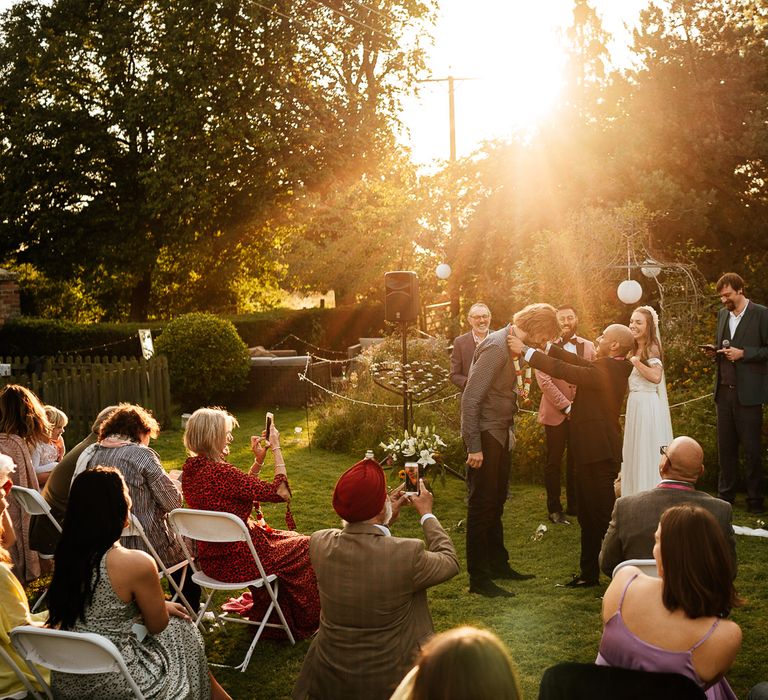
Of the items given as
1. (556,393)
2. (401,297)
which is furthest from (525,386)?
(556,393)

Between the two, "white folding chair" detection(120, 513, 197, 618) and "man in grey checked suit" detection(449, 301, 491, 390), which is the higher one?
"man in grey checked suit" detection(449, 301, 491, 390)

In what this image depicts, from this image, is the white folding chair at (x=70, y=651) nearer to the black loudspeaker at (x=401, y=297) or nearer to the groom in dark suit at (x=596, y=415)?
the groom in dark suit at (x=596, y=415)

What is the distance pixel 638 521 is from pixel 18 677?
2.74 meters

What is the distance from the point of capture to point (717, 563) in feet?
8.30

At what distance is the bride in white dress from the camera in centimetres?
616

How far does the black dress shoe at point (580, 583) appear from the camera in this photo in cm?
569

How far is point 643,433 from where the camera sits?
6191 mm

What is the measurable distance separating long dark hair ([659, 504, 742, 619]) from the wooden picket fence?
34.1 ft

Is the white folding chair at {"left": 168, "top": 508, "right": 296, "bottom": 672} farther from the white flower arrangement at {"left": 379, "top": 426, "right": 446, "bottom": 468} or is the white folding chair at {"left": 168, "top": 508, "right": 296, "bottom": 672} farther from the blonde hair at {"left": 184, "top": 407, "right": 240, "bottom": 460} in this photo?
the white flower arrangement at {"left": 379, "top": 426, "right": 446, "bottom": 468}

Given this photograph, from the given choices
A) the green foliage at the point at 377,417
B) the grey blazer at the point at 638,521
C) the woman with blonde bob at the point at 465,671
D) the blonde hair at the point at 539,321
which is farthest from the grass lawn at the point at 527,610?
the woman with blonde bob at the point at 465,671

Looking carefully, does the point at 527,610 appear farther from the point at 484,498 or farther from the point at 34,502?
the point at 34,502

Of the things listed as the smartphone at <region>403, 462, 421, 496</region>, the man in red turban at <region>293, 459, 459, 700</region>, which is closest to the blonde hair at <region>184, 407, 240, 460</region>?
the smartphone at <region>403, 462, 421, 496</region>

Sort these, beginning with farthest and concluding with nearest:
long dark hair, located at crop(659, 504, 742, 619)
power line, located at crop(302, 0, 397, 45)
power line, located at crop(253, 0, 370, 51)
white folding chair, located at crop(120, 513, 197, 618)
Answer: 1. power line, located at crop(302, 0, 397, 45)
2. power line, located at crop(253, 0, 370, 51)
3. white folding chair, located at crop(120, 513, 197, 618)
4. long dark hair, located at crop(659, 504, 742, 619)

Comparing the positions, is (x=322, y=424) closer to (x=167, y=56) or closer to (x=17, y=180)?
(x=167, y=56)
